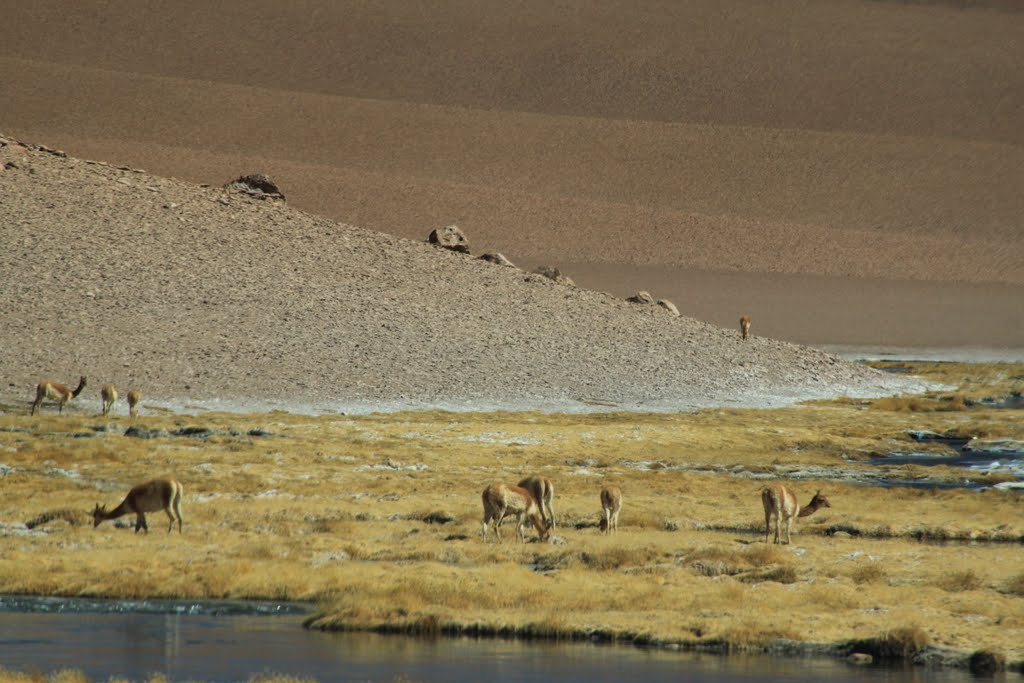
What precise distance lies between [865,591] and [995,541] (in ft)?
24.3

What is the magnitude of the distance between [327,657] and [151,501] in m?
7.27

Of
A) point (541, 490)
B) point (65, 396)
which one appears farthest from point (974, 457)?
point (65, 396)

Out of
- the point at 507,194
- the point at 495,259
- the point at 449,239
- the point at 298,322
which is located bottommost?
the point at 298,322

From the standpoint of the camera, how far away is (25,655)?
1984cm

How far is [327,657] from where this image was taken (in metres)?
20.2

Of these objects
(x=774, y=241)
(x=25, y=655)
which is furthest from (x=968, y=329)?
(x=25, y=655)

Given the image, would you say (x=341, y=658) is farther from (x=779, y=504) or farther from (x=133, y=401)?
(x=133, y=401)

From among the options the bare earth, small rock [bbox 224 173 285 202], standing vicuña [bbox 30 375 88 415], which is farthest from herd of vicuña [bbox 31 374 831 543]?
small rock [bbox 224 173 285 202]

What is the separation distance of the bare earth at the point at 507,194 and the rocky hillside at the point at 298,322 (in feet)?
0.62

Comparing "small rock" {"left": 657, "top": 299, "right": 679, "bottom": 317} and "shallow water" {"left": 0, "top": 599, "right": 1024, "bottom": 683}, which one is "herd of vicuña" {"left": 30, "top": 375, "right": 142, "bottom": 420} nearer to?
"shallow water" {"left": 0, "top": 599, "right": 1024, "bottom": 683}

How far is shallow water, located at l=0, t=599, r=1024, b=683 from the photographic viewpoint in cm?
1927

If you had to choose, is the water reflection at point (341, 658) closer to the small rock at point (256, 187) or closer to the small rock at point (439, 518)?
the small rock at point (439, 518)

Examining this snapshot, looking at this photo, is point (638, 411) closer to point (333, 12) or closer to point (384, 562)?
point (384, 562)

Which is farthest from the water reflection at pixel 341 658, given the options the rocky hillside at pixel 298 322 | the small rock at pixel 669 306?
the small rock at pixel 669 306
